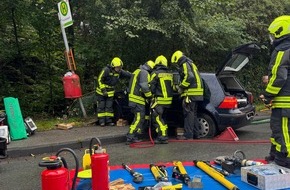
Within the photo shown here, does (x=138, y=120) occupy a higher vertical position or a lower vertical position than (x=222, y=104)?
lower

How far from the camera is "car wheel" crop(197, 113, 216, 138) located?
27.1ft

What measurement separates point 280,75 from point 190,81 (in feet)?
8.61

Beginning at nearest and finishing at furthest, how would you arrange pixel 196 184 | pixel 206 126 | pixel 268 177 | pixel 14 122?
pixel 268 177 → pixel 196 184 → pixel 206 126 → pixel 14 122

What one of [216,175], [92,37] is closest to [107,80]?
[92,37]

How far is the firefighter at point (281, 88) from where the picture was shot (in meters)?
5.43

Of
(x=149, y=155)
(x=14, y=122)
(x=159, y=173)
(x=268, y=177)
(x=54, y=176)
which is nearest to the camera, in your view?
(x=54, y=176)

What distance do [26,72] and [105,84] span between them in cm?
428

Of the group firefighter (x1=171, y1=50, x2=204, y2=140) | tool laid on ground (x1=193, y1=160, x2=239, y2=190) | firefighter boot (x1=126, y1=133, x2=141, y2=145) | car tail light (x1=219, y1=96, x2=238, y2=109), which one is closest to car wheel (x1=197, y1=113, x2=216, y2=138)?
firefighter (x1=171, y1=50, x2=204, y2=140)

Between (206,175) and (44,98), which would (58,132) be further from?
(206,175)

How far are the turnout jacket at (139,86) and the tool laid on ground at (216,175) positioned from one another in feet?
8.33

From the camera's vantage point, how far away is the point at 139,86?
8148mm

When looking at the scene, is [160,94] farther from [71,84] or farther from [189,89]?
[71,84]

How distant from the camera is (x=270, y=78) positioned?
5.63 metres

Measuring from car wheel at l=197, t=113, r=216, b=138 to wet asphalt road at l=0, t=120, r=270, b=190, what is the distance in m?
0.34
